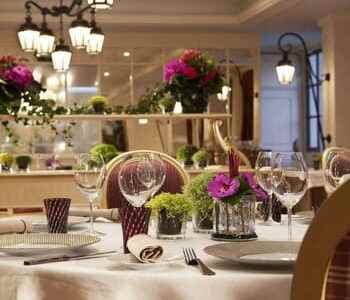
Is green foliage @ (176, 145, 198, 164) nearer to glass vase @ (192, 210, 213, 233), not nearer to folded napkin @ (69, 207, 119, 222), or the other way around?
folded napkin @ (69, 207, 119, 222)

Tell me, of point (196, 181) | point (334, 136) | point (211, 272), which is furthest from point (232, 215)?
point (334, 136)

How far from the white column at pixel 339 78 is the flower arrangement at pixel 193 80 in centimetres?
370

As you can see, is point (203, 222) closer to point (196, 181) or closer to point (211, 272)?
point (196, 181)

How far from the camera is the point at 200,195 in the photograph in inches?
71.1

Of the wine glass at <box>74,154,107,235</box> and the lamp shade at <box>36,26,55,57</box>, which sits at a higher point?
the lamp shade at <box>36,26,55,57</box>

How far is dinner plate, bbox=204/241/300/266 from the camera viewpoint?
1315 millimetres

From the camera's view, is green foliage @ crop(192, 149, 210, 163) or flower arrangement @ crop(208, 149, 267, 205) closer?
flower arrangement @ crop(208, 149, 267, 205)

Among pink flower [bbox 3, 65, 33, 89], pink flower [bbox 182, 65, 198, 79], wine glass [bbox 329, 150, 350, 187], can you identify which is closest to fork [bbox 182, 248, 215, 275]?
wine glass [bbox 329, 150, 350, 187]

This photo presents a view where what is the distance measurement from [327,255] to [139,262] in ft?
1.56

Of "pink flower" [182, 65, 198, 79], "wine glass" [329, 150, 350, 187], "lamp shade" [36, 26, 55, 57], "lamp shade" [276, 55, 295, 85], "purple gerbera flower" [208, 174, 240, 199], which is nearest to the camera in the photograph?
"purple gerbera flower" [208, 174, 240, 199]

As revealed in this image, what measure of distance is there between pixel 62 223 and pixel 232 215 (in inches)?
18.0

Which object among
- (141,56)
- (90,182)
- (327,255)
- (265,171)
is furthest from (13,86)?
(141,56)

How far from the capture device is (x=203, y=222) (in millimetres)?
1867

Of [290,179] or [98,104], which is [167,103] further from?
[290,179]
